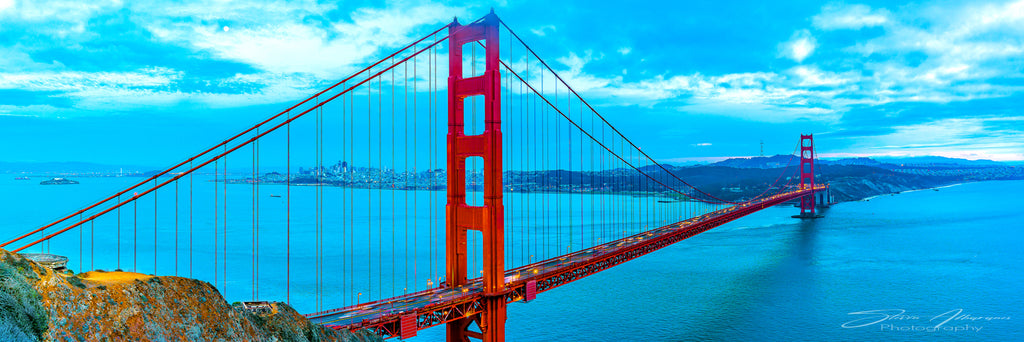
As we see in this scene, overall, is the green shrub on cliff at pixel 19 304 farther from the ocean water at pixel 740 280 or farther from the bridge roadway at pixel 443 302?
the bridge roadway at pixel 443 302

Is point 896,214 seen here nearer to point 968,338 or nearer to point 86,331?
point 968,338

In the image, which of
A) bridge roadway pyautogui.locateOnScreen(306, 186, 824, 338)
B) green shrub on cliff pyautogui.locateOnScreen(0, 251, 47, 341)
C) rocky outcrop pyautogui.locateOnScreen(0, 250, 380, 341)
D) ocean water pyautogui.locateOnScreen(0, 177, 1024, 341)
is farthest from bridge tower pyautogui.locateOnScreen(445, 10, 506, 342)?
green shrub on cliff pyautogui.locateOnScreen(0, 251, 47, 341)

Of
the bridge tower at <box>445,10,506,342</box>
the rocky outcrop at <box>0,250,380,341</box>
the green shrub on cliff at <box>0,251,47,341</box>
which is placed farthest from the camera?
the bridge tower at <box>445,10,506,342</box>

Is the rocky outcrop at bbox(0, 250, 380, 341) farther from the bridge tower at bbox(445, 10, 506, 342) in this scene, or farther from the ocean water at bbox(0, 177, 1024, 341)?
the bridge tower at bbox(445, 10, 506, 342)

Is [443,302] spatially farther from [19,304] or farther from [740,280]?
[740,280]

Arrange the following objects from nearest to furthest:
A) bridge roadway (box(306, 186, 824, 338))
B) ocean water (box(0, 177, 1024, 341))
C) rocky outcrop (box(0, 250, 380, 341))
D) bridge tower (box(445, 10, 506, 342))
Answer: rocky outcrop (box(0, 250, 380, 341)), bridge roadway (box(306, 186, 824, 338)), bridge tower (box(445, 10, 506, 342)), ocean water (box(0, 177, 1024, 341))

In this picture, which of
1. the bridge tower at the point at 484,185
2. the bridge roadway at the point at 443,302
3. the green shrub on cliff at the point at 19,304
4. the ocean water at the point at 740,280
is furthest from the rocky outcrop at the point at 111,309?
the bridge tower at the point at 484,185

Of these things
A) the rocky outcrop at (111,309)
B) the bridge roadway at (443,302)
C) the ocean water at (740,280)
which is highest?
the rocky outcrop at (111,309)
